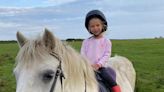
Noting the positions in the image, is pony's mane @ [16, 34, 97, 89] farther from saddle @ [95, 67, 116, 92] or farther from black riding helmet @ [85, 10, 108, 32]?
black riding helmet @ [85, 10, 108, 32]

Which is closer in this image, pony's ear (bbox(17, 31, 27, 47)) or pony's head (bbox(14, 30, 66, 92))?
pony's head (bbox(14, 30, 66, 92))

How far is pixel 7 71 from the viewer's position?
1891cm

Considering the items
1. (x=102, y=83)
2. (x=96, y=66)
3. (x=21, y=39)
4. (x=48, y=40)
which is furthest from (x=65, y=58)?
(x=102, y=83)

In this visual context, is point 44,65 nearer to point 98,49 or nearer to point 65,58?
point 65,58

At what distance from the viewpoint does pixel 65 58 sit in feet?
13.1

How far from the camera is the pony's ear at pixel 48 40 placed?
12.0 feet

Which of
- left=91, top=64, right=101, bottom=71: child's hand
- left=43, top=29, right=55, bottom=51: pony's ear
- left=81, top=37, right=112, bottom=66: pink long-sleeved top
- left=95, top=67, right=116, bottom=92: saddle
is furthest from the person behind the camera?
left=81, top=37, right=112, bottom=66: pink long-sleeved top

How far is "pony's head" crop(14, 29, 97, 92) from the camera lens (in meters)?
3.58

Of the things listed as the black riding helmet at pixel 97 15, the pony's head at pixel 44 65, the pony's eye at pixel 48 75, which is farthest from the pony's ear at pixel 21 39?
the black riding helmet at pixel 97 15

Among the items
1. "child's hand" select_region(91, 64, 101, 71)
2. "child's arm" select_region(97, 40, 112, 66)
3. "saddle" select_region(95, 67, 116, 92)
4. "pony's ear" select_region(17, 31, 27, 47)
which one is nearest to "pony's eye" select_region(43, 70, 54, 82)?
"pony's ear" select_region(17, 31, 27, 47)

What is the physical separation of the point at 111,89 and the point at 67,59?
54.1 inches

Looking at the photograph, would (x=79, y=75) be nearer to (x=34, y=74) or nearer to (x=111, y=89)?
(x=34, y=74)

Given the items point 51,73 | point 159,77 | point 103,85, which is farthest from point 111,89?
point 159,77

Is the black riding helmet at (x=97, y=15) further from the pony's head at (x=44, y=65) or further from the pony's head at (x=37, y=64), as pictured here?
the pony's head at (x=37, y=64)
